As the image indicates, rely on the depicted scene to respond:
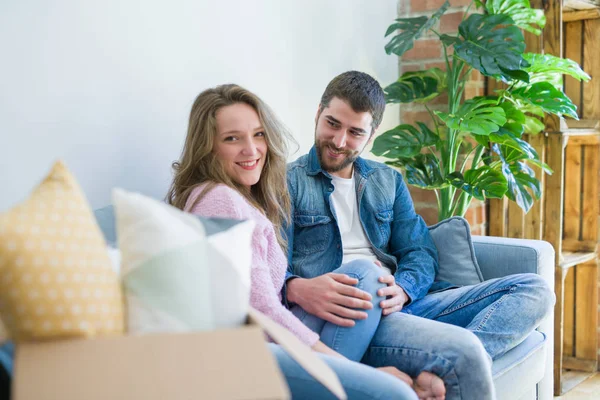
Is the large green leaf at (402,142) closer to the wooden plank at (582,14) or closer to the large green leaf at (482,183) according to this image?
the large green leaf at (482,183)

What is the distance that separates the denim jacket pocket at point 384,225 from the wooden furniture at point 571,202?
3.51ft

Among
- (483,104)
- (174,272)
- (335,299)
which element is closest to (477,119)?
(483,104)

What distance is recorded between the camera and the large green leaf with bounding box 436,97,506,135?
2.39m

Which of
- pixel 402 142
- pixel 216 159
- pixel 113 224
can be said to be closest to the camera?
pixel 113 224

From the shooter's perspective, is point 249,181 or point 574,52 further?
point 574,52

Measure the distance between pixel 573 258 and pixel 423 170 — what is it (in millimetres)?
911

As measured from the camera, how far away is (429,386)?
1.62 meters

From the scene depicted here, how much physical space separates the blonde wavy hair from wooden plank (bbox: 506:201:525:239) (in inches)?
61.8

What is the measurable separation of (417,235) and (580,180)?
1.43 meters

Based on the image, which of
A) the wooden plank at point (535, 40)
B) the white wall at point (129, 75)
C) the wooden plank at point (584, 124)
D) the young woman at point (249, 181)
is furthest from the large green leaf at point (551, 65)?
the young woman at point (249, 181)

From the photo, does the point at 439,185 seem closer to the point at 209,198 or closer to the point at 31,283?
the point at 209,198

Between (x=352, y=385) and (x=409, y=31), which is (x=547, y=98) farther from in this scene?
(x=352, y=385)

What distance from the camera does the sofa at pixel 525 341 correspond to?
1.89m

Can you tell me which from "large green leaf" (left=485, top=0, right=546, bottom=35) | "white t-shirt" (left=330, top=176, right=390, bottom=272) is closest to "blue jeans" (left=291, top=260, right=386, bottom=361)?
"white t-shirt" (left=330, top=176, right=390, bottom=272)
